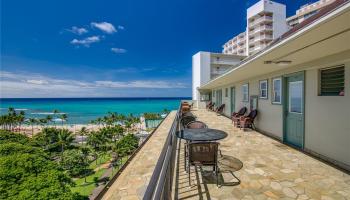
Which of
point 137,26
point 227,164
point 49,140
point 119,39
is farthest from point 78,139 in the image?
point 227,164

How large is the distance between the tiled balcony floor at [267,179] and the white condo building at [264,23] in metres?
44.0

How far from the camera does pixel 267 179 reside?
3.53 metres

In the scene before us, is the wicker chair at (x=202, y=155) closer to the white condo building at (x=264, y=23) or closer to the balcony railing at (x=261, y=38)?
the white condo building at (x=264, y=23)

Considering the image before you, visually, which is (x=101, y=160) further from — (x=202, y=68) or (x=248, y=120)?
(x=248, y=120)

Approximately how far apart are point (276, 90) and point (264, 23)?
1755 inches

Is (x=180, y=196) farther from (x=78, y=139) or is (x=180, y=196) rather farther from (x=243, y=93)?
(x=78, y=139)

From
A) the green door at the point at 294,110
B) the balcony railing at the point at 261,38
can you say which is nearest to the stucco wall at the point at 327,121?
the green door at the point at 294,110

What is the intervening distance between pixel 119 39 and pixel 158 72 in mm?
42650

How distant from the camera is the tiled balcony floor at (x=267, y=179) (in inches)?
118

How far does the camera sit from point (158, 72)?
8062cm

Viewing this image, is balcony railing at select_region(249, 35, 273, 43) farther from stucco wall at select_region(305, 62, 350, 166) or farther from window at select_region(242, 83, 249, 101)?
stucco wall at select_region(305, 62, 350, 166)

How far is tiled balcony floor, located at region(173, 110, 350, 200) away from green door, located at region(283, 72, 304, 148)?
0.78 m

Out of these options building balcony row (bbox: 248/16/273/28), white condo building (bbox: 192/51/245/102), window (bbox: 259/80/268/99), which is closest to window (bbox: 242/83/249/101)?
window (bbox: 259/80/268/99)

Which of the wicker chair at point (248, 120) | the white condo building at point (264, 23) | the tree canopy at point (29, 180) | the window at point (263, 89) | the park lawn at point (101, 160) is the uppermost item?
the white condo building at point (264, 23)
